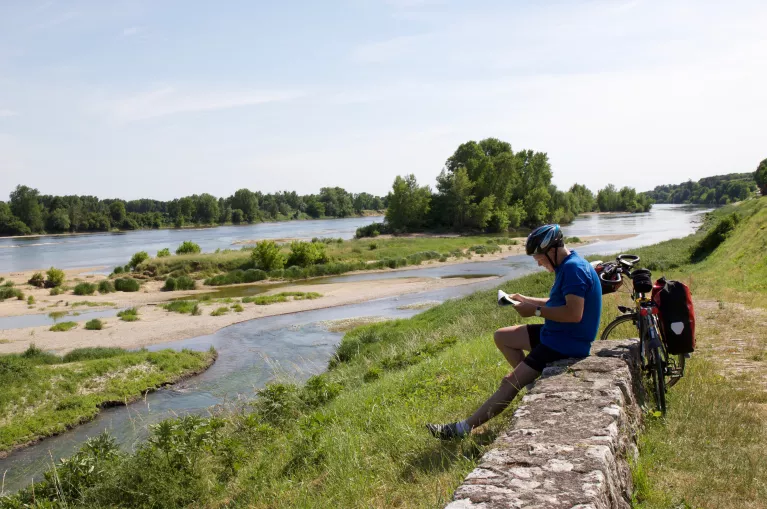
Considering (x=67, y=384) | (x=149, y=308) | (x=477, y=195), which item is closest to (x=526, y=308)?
(x=67, y=384)

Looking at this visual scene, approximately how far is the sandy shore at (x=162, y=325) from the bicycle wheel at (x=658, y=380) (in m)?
24.1

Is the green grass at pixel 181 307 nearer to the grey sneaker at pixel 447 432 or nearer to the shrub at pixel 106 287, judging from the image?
the shrub at pixel 106 287

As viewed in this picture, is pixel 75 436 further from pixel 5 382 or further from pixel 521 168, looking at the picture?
pixel 521 168

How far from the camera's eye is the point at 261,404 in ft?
34.6

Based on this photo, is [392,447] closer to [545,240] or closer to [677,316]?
[545,240]

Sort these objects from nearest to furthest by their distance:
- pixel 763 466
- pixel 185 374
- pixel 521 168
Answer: pixel 763 466
pixel 185 374
pixel 521 168

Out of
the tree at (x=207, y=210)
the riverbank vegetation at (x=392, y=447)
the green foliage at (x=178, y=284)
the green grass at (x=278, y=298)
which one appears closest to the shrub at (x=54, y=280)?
the green foliage at (x=178, y=284)

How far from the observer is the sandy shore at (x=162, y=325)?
82.9 ft

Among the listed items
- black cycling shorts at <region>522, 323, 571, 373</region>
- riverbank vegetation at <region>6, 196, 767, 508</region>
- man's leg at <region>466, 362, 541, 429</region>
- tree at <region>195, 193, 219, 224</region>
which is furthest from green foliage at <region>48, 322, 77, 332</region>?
tree at <region>195, 193, 219, 224</region>

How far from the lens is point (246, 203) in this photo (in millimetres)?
179875

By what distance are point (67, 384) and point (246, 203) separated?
16791 centimetres

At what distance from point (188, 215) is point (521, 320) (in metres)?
166

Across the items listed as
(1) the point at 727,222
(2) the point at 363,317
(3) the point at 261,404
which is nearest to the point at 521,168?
(1) the point at 727,222

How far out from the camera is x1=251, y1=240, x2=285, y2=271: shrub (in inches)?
1984
